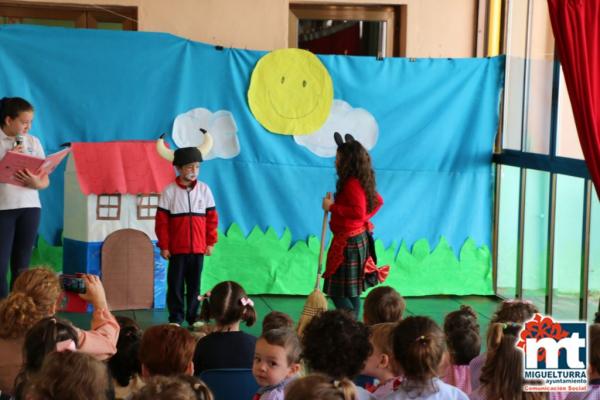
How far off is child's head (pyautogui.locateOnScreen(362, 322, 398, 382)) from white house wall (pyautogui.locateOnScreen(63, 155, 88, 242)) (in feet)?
10.8

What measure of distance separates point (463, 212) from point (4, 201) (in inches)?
142

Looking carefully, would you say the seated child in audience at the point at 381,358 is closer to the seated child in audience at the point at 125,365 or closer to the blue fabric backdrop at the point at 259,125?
the seated child in audience at the point at 125,365

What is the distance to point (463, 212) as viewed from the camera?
7309mm

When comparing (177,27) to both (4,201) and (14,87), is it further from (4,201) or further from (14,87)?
(4,201)

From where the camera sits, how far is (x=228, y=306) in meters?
3.94

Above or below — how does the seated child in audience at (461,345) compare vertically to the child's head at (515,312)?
below

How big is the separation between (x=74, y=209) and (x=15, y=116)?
97 cm

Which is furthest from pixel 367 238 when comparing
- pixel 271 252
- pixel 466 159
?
pixel 466 159

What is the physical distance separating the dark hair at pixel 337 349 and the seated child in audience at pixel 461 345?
2.33 feet

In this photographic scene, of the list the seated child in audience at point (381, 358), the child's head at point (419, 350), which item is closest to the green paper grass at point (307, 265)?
the seated child in audience at point (381, 358)

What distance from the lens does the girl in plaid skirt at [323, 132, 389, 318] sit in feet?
17.2

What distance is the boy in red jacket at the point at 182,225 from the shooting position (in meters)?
5.66

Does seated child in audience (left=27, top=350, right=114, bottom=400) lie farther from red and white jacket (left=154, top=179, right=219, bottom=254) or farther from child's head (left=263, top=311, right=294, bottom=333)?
red and white jacket (left=154, top=179, right=219, bottom=254)

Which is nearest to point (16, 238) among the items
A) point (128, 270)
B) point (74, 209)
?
point (74, 209)
